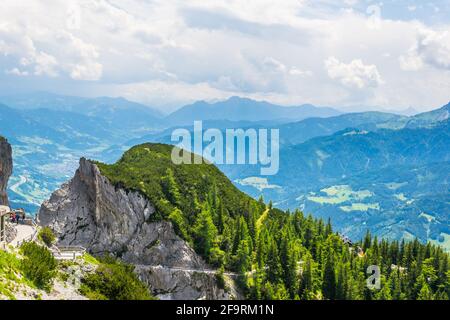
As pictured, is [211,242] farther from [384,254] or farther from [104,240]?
[384,254]

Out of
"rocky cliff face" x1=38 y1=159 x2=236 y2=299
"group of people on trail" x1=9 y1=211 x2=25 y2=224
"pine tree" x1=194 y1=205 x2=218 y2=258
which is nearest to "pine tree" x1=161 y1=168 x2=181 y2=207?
"rocky cliff face" x1=38 y1=159 x2=236 y2=299

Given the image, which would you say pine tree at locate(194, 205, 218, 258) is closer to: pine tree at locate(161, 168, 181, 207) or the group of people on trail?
pine tree at locate(161, 168, 181, 207)

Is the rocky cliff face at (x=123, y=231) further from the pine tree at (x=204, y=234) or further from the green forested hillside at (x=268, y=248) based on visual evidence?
the green forested hillside at (x=268, y=248)

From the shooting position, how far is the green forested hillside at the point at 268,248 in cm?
10431

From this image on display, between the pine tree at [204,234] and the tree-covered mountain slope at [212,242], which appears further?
the pine tree at [204,234]

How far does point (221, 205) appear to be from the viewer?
397ft

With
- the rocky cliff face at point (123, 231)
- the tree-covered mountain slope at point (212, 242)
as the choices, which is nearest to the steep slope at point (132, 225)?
the rocky cliff face at point (123, 231)

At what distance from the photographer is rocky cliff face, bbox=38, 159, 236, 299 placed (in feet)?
342

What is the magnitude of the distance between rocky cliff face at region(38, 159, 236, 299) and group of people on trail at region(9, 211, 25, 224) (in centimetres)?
2419

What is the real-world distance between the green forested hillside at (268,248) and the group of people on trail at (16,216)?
2865 cm

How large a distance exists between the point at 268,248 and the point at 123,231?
98.1ft

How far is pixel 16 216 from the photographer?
83.4 meters
